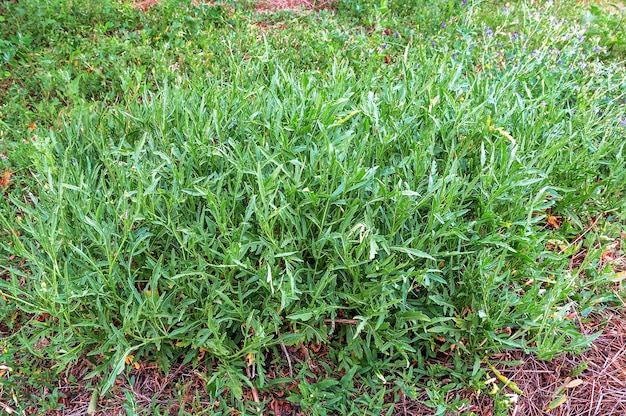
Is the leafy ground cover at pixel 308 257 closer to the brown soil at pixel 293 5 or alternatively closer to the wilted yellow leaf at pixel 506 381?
the wilted yellow leaf at pixel 506 381

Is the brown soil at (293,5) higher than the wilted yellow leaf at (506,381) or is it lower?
higher

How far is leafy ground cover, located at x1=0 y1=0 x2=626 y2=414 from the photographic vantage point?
1.88 m

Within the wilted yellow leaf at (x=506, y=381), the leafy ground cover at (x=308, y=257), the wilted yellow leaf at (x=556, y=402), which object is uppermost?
the leafy ground cover at (x=308, y=257)

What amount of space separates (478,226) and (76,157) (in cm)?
192

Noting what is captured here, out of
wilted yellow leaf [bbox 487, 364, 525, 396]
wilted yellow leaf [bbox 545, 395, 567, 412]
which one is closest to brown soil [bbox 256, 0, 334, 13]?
wilted yellow leaf [bbox 487, 364, 525, 396]

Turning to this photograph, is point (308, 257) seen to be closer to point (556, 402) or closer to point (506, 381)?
point (506, 381)

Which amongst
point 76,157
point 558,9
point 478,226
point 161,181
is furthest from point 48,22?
point 558,9

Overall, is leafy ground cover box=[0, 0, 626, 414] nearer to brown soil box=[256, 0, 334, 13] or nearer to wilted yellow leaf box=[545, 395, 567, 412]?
wilted yellow leaf box=[545, 395, 567, 412]

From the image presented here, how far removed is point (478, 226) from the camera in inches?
82.4

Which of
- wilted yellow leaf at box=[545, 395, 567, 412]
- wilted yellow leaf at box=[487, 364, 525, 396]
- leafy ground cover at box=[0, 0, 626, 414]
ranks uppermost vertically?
leafy ground cover at box=[0, 0, 626, 414]

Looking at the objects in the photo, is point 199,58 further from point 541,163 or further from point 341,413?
point 341,413

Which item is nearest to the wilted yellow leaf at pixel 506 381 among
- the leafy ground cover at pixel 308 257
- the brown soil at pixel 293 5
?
the leafy ground cover at pixel 308 257

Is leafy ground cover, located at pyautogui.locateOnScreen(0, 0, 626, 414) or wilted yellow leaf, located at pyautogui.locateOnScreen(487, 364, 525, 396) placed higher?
leafy ground cover, located at pyautogui.locateOnScreen(0, 0, 626, 414)

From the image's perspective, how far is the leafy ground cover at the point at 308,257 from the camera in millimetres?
1875
